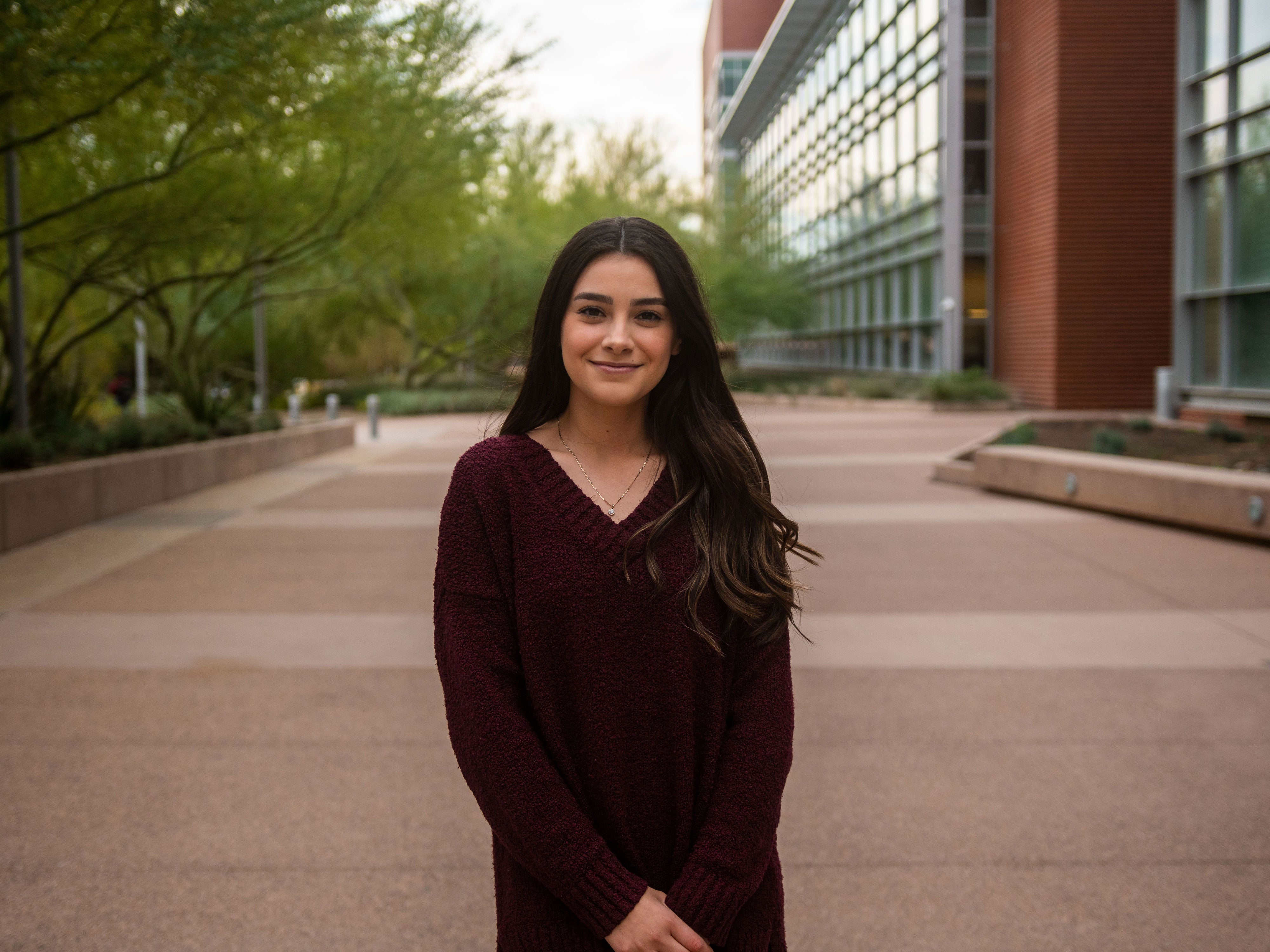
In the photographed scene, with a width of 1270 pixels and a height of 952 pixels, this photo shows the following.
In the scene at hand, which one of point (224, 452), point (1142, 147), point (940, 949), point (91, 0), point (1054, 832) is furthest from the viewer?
point (1142, 147)

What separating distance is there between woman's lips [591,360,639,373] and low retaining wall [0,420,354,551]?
897 centimetres

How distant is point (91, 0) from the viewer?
806 centimetres

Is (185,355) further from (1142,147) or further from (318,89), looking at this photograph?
(1142,147)

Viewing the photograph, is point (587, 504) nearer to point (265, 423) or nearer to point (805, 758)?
point (805, 758)

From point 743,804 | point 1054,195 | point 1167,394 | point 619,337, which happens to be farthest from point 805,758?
point 1054,195

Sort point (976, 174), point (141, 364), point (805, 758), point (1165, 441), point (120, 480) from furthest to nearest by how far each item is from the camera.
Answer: point (976, 174)
point (141, 364)
point (1165, 441)
point (120, 480)
point (805, 758)

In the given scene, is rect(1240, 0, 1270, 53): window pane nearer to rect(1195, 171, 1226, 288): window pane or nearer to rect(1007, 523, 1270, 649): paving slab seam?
rect(1195, 171, 1226, 288): window pane

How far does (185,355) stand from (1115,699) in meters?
16.1

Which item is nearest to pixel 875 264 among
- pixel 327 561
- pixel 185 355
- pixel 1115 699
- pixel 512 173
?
pixel 512 173

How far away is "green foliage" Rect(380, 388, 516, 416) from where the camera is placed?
33000mm

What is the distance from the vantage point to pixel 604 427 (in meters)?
2.12

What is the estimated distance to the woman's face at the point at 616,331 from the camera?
201 centimetres

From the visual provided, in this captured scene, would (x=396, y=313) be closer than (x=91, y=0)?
No

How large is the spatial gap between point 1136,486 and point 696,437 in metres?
9.86
